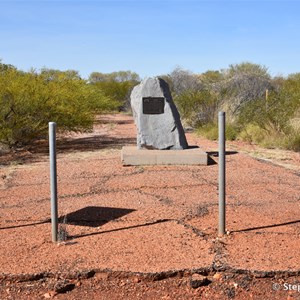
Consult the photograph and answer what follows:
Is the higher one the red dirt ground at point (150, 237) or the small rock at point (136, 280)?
the red dirt ground at point (150, 237)

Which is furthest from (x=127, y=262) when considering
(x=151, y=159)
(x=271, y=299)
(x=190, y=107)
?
(x=190, y=107)

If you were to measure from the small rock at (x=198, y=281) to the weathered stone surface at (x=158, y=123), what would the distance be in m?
7.18

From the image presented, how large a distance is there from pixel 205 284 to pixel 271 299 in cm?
55

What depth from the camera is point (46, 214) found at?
6.52 m

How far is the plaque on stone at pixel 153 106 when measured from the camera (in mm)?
11695

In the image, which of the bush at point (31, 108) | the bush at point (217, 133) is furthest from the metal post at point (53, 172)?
the bush at point (217, 133)

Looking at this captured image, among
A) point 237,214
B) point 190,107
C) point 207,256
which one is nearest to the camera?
point 207,256

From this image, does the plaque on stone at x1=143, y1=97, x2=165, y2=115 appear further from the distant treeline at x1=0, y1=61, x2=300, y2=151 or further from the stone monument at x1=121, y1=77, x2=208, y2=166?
the distant treeline at x1=0, y1=61, x2=300, y2=151

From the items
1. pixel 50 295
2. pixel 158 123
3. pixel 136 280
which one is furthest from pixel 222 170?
pixel 158 123

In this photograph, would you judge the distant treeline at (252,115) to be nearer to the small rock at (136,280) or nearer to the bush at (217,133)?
the bush at (217,133)

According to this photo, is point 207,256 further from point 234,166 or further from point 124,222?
point 234,166

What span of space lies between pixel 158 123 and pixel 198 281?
7.55 metres

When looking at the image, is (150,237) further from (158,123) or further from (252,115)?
(252,115)

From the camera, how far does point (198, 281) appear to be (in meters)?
4.29
